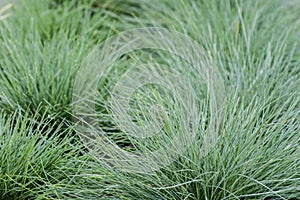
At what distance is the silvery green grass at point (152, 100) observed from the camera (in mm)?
1522

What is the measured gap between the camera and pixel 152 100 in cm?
178

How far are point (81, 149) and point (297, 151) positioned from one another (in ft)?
2.28

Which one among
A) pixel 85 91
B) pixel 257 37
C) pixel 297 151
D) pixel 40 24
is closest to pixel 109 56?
pixel 85 91

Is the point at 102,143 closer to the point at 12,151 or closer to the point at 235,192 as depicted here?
the point at 12,151

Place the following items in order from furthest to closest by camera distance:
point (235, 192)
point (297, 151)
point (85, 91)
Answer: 1. point (85, 91)
2. point (297, 151)
3. point (235, 192)

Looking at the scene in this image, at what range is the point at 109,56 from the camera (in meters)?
2.17

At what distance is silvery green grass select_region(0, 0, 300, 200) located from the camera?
1.52 m

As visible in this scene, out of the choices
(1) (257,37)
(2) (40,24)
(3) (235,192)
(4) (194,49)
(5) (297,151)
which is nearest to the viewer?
(3) (235,192)

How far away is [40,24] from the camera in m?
2.50

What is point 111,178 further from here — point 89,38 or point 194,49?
point 89,38

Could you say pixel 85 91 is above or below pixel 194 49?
below

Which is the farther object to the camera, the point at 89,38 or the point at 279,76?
the point at 89,38

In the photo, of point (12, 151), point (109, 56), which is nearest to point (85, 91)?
point (109, 56)

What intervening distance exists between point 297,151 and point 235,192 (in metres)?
0.25
